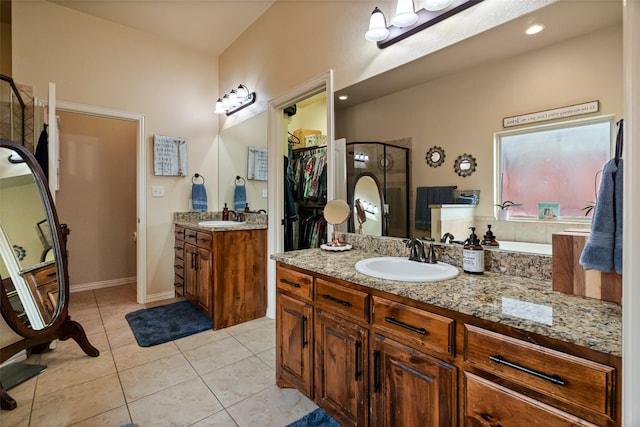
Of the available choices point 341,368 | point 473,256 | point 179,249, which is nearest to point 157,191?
point 179,249

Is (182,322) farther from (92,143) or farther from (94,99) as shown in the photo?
(92,143)

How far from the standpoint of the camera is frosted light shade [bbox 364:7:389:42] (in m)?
1.67

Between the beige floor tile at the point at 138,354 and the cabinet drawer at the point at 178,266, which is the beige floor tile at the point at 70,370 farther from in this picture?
the cabinet drawer at the point at 178,266

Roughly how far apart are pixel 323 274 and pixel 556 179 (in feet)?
3.42

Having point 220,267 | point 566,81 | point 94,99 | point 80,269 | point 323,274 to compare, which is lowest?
point 80,269

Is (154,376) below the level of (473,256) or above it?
below

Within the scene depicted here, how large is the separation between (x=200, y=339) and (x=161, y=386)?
627mm

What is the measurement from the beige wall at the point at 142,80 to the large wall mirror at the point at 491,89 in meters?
2.57

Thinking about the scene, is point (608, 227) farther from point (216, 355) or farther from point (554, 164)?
point (216, 355)

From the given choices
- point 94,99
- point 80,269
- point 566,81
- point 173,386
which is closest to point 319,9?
point 566,81

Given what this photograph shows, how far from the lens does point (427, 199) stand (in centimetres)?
156

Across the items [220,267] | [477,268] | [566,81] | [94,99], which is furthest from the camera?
[94,99]

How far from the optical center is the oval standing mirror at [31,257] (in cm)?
180

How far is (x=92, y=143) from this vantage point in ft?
12.3
